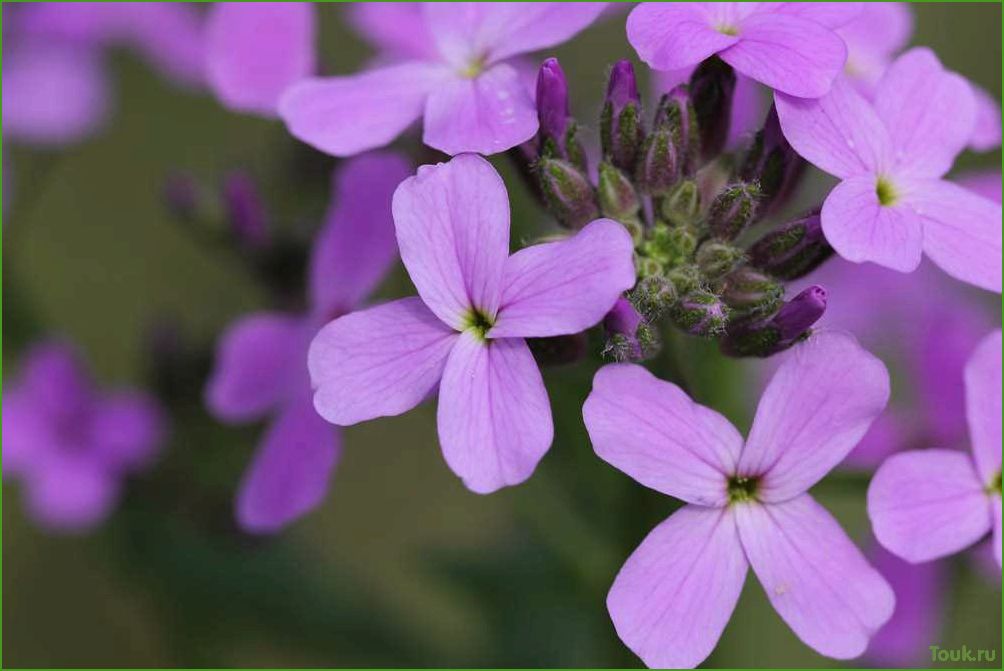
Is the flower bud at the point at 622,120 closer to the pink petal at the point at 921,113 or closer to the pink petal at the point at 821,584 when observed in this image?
the pink petal at the point at 921,113

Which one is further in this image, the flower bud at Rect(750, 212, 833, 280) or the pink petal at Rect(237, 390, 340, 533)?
the pink petal at Rect(237, 390, 340, 533)

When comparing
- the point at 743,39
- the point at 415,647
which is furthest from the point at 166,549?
the point at 743,39

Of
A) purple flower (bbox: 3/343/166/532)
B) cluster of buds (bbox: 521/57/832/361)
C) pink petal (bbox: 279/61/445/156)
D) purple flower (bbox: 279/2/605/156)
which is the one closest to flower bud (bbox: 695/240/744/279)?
cluster of buds (bbox: 521/57/832/361)

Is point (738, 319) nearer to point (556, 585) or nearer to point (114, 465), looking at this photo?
point (556, 585)

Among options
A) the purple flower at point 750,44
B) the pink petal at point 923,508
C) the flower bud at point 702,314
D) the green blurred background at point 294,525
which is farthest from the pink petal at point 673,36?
the pink petal at point 923,508

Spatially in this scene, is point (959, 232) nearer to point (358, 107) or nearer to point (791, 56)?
point (791, 56)

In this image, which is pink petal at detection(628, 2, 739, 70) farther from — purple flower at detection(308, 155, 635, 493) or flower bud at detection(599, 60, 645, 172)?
purple flower at detection(308, 155, 635, 493)

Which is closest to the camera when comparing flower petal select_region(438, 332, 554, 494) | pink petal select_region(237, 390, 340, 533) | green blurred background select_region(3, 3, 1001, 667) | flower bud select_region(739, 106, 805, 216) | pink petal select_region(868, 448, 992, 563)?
flower petal select_region(438, 332, 554, 494)
